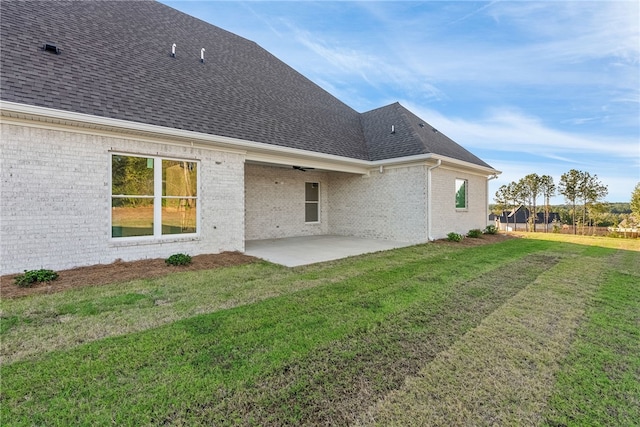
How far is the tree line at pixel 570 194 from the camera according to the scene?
25062 millimetres

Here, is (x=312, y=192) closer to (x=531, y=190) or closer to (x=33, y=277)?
(x=33, y=277)

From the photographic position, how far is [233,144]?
27.1 feet

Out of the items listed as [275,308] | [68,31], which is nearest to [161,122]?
[68,31]

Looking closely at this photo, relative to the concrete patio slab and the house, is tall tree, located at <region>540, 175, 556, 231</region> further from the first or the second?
the concrete patio slab

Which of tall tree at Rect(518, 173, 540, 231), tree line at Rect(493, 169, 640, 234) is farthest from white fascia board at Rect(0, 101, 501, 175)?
tall tree at Rect(518, 173, 540, 231)

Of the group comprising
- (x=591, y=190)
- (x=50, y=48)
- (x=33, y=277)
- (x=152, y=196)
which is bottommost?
(x=33, y=277)

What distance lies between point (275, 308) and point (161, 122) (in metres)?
5.83

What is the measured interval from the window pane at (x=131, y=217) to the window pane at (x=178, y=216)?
35 cm

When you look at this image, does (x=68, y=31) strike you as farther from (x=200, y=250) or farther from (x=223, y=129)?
(x=200, y=250)

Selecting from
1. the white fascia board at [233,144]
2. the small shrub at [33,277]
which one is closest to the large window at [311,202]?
the white fascia board at [233,144]

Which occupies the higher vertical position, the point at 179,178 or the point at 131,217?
the point at 179,178

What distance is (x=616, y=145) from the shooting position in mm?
18609

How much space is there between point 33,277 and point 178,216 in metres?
3.11

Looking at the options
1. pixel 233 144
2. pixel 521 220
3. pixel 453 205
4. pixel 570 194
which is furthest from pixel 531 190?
pixel 233 144
